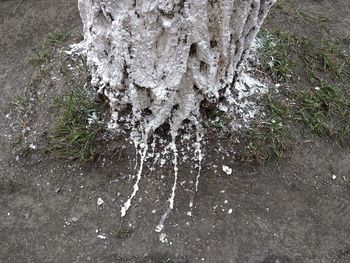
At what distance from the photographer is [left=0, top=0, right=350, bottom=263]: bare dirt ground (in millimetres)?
2191

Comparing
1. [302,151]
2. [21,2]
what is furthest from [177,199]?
[21,2]

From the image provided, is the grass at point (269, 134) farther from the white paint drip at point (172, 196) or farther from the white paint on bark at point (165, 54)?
the white paint drip at point (172, 196)

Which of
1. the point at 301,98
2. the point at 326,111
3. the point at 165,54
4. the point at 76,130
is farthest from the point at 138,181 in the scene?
the point at 326,111

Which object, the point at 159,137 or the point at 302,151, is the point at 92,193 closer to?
the point at 159,137

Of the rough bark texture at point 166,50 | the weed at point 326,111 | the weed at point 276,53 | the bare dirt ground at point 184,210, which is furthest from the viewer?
the weed at point 276,53

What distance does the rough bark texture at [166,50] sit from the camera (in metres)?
1.84

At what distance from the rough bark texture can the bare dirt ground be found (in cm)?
31

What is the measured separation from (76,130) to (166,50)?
80cm

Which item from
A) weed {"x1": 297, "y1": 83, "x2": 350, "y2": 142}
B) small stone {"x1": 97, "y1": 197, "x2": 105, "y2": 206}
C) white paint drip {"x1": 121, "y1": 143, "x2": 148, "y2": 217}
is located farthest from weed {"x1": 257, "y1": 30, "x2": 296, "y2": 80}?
small stone {"x1": 97, "y1": 197, "x2": 105, "y2": 206}

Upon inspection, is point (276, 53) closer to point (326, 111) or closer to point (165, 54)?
point (326, 111)

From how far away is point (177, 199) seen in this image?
2301mm

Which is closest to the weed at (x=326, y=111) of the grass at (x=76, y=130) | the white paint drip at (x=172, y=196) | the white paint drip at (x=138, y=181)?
the white paint drip at (x=172, y=196)

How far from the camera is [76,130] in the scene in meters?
2.44

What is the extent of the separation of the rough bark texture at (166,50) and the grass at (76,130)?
183mm
